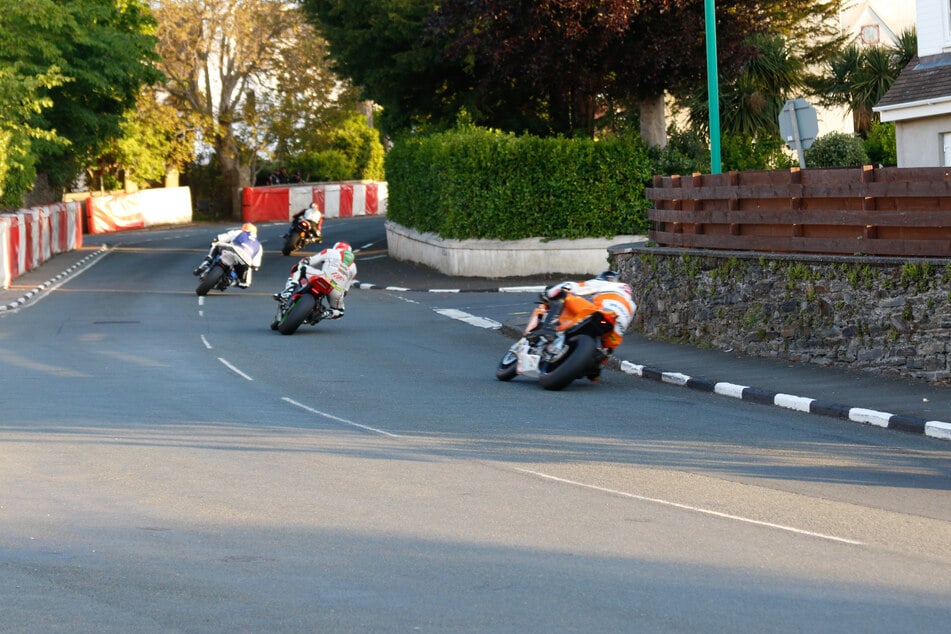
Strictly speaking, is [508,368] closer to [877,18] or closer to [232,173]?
[877,18]

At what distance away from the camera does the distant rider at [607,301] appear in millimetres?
14789

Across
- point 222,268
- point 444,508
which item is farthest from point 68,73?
point 444,508

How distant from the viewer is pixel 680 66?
31969 mm

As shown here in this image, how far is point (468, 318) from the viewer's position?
79.3 ft

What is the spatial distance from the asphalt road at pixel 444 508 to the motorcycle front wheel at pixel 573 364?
0.18m

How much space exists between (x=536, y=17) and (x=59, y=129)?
24495 millimetres

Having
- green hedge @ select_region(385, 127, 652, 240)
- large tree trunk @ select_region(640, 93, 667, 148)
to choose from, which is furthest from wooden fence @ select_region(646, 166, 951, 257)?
large tree trunk @ select_region(640, 93, 667, 148)

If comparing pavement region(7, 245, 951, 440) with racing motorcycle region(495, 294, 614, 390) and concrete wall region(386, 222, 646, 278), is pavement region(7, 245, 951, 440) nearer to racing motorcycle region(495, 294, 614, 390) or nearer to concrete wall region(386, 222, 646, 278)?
racing motorcycle region(495, 294, 614, 390)

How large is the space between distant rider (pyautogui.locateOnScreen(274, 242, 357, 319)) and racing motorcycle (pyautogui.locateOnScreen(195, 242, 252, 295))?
7252mm

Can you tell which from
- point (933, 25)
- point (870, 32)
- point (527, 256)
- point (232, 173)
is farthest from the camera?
point (232, 173)

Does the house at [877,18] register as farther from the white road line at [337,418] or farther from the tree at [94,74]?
the white road line at [337,418]

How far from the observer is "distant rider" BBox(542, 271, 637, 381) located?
14.8 m

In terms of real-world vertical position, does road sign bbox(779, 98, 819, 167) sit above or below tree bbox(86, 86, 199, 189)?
below

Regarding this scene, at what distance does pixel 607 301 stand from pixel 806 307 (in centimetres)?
278
